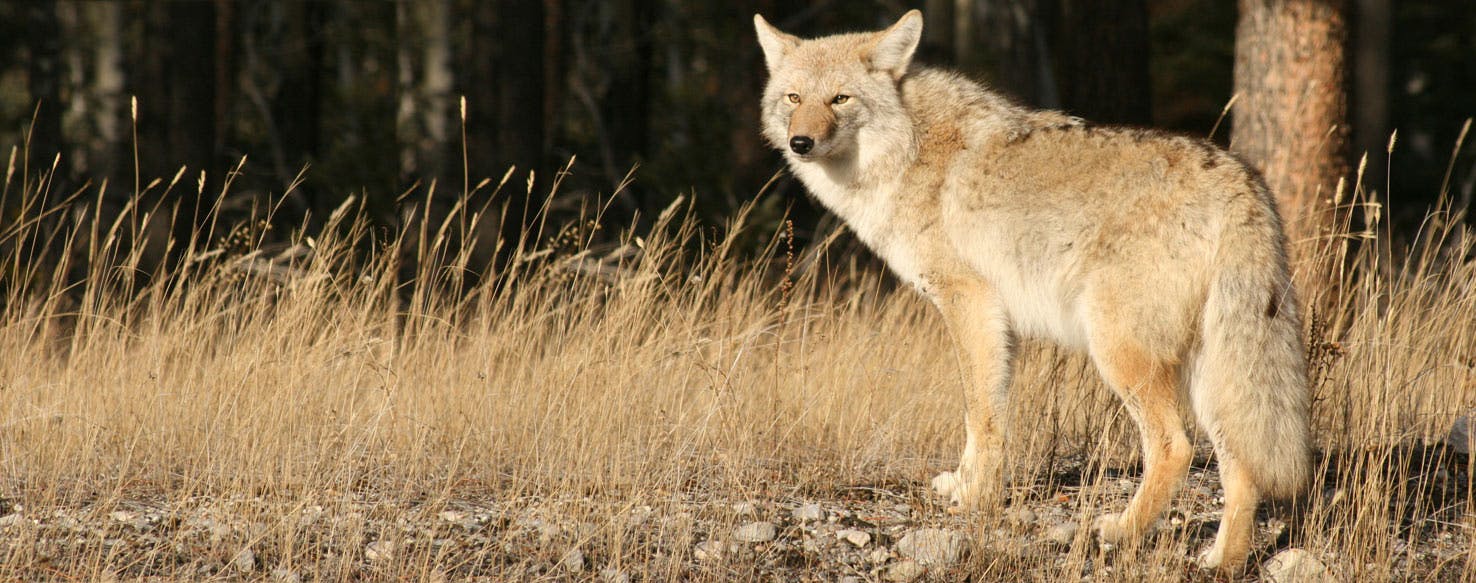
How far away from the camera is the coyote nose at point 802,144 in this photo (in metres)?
4.75

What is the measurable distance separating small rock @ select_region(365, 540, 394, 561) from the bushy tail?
8.40 feet

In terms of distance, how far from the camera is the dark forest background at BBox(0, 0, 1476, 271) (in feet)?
30.6

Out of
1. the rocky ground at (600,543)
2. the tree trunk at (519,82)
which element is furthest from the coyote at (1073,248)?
the tree trunk at (519,82)

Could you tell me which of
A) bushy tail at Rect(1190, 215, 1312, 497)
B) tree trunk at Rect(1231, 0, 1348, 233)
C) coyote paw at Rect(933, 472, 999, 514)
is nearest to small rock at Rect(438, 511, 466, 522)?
coyote paw at Rect(933, 472, 999, 514)

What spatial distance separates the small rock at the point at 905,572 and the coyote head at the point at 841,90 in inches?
65.2

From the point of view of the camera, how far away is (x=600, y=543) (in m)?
3.96

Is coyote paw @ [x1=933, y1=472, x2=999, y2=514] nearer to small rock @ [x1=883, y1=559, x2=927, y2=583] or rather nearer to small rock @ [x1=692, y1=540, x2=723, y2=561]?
small rock @ [x1=883, y1=559, x2=927, y2=583]

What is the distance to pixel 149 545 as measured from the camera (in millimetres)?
3818

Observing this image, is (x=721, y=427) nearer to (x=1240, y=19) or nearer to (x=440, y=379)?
(x=440, y=379)

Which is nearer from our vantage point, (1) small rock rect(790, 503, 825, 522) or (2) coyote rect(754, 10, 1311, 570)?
(2) coyote rect(754, 10, 1311, 570)

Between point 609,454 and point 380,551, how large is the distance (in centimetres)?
112

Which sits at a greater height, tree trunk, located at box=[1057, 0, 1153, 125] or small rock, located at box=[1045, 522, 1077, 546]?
tree trunk, located at box=[1057, 0, 1153, 125]

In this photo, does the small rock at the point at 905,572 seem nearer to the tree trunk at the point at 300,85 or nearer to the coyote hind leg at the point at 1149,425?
the coyote hind leg at the point at 1149,425

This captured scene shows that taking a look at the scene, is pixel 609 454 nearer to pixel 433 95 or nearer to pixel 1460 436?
pixel 1460 436
